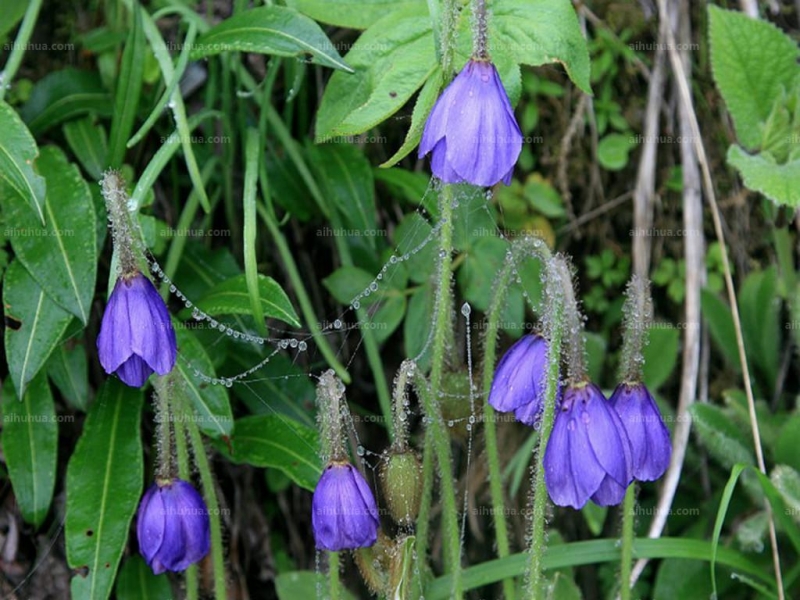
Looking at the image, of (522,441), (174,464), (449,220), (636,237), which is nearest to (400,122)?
(636,237)

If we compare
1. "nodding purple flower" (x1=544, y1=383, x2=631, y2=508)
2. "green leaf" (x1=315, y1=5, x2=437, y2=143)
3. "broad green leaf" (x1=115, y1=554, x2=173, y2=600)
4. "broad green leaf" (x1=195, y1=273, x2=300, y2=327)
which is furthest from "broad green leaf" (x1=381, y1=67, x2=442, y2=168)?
"broad green leaf" (x1=115, y1=554, x2=173, y2=600)

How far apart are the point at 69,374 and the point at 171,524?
70 cm

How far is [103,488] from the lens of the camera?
2426mm

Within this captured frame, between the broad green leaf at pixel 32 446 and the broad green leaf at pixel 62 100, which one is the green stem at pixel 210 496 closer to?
the broad green leaf at pixel 32 446

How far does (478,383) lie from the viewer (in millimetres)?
2455

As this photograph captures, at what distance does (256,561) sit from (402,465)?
1.22 metres

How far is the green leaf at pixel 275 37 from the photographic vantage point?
2.26 m

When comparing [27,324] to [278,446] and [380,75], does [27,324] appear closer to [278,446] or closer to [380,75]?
[278,446]

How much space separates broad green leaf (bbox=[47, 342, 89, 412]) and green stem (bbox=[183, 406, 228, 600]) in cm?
55

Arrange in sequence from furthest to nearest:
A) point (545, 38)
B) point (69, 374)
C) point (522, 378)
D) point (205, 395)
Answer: point (69, 374) < point (205, 395) < point (545, 38) < point (522, 378)

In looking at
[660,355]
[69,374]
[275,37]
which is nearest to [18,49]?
[275,37]

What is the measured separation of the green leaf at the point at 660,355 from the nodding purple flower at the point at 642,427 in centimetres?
108

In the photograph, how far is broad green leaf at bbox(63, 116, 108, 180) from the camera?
2.75 metres

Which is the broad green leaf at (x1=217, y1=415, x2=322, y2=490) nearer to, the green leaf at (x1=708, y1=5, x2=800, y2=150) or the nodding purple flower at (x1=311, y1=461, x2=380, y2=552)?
the nodding purple flower at (x1=311, y1=461, x2=380, y2=552)
